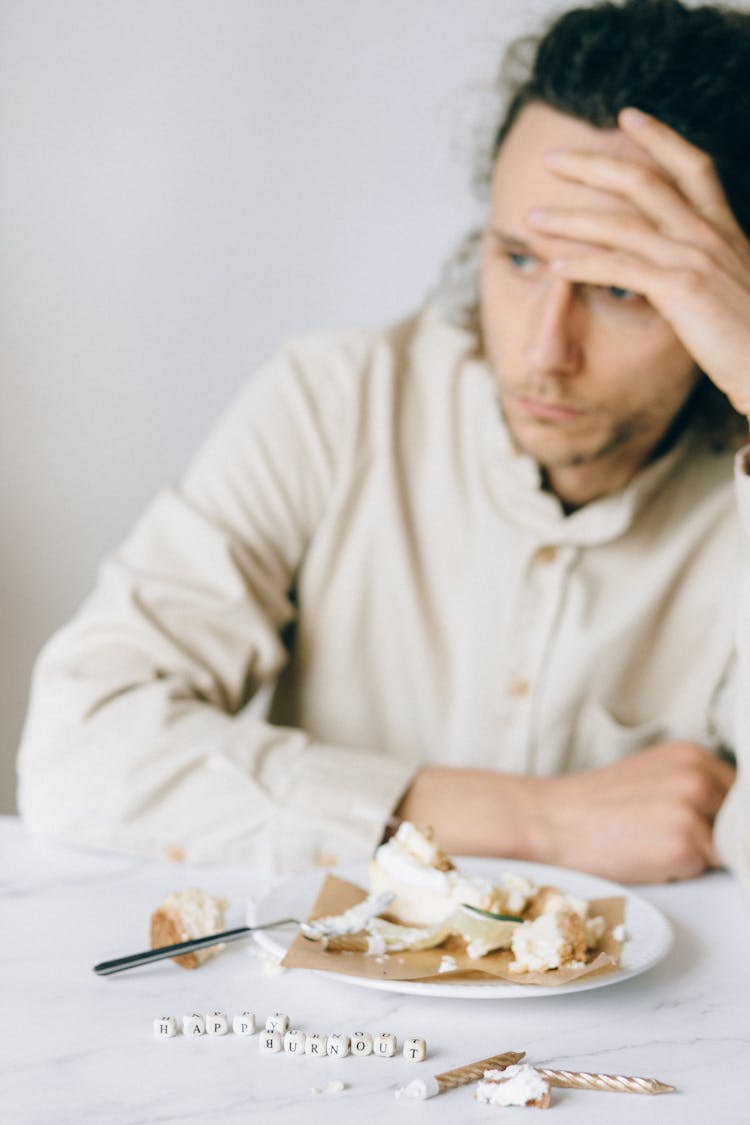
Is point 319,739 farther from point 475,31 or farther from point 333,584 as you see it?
point 475,31

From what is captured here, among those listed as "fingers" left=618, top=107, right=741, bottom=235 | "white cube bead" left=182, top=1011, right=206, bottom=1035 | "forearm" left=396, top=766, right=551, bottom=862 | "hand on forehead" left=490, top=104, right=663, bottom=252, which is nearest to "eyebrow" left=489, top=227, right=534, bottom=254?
"hand on forehead" left=490, top=104, right=663, bottom=252

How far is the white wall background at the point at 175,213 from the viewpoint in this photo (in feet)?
7.20

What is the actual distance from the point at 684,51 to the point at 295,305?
3.24 feet

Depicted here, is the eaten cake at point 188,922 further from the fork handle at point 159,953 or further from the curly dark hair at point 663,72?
the curly dark hair at point 663,72

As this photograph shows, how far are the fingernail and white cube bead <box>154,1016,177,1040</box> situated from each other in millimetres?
1010

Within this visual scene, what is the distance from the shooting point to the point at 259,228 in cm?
228

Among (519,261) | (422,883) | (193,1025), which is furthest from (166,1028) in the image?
(519,261)

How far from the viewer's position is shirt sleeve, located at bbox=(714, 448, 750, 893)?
1082 millimetres

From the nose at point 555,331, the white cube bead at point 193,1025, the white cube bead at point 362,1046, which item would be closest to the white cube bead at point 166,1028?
the white cube bead at point 193,1025

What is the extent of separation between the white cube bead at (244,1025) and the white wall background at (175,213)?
5.30 ft

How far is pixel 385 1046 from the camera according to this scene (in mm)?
777

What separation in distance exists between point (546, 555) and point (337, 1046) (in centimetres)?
89

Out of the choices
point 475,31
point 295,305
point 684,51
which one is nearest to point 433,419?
point 684,51

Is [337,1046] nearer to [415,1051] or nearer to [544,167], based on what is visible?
[415,1051]
